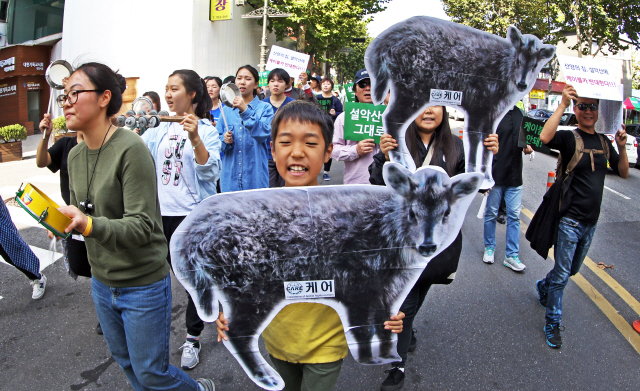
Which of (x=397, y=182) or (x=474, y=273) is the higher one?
(x=397, y=182)

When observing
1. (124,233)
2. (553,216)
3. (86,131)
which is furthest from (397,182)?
(553,216)

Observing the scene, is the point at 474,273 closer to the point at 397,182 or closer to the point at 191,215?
the point at 397,182

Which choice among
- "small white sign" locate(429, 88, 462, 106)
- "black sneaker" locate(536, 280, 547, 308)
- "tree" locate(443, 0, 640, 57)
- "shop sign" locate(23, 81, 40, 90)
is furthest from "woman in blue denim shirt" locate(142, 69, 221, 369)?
"tree" locate(443, 0, 640, 57)

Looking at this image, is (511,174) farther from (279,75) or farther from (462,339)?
(279,75)

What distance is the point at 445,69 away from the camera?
2084mm

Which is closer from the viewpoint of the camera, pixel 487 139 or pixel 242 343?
pixel 242 343

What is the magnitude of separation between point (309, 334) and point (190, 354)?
1563 mm

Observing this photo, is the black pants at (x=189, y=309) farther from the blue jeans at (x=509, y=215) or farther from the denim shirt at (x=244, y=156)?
the blue jeans at (x=509, y=215)

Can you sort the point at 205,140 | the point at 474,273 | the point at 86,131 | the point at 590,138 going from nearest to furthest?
the point at 86,131 → the point at 205,140 → the point at 590,138 → the point at 474,273

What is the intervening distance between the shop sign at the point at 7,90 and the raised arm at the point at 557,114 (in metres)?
19.1

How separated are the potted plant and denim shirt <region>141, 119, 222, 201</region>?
32.6 ft

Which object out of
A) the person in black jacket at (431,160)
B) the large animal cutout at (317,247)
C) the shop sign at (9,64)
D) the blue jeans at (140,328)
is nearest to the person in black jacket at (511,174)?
the person in black jacket at (431,160)

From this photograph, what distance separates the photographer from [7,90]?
1697cm

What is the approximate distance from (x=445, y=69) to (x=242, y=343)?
1.51 m
